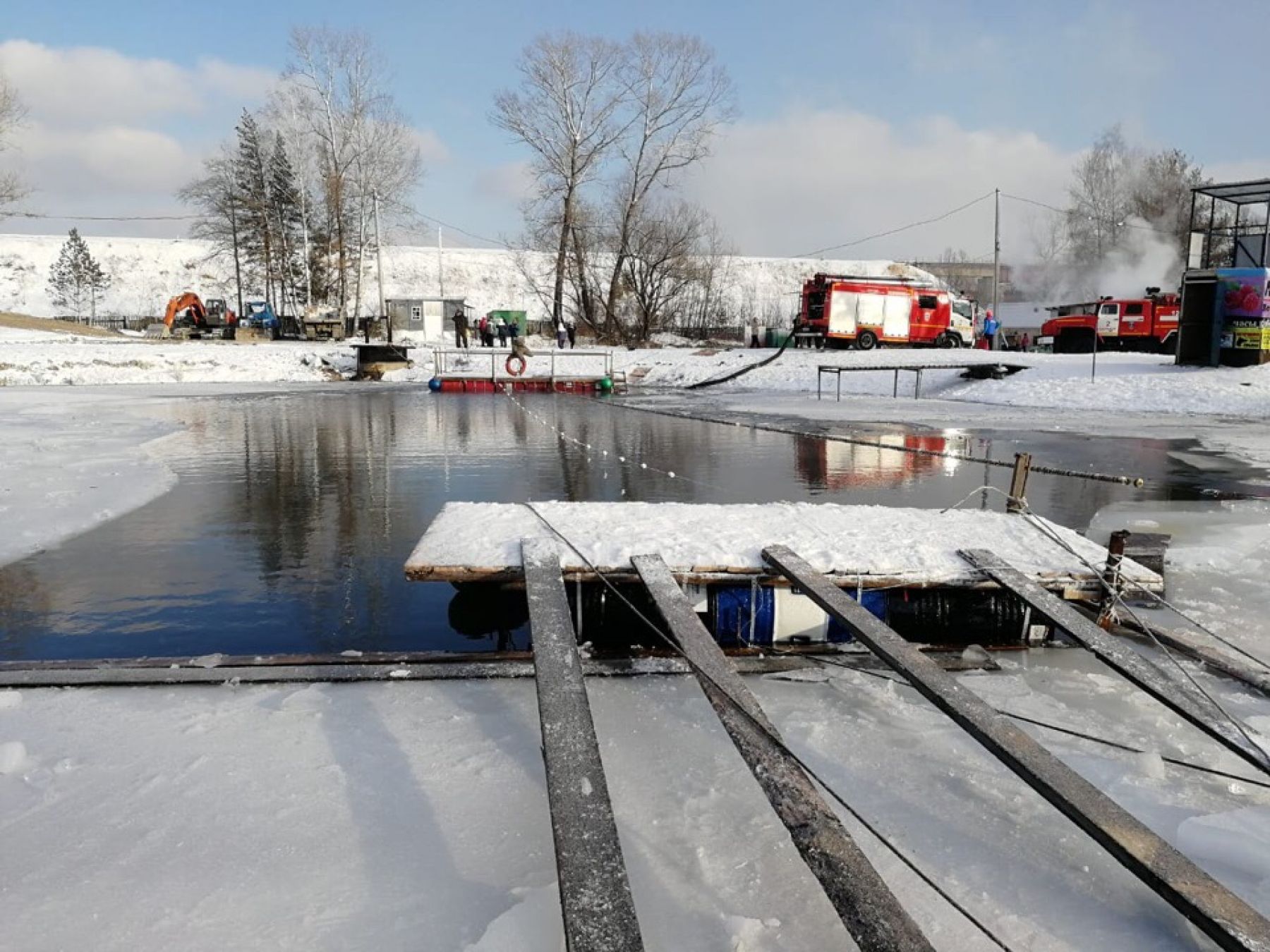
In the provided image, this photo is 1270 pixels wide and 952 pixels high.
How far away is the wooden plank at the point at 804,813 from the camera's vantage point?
2.12m

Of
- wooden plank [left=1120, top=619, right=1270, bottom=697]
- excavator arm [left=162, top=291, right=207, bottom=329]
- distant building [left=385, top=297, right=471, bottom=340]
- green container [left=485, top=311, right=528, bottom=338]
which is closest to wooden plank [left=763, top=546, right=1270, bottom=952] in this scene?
wooden plank [left=1120, top=619, right=1270, bottom=697]

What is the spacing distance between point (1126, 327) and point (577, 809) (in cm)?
3647

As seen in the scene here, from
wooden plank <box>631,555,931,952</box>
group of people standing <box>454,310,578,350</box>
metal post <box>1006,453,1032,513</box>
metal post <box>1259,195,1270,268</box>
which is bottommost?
wooden plank <box>631,555,931,952</box>

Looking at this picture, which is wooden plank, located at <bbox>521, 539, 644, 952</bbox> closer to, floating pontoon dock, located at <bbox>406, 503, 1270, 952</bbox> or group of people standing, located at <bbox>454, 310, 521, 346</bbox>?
floating pontoon dock, located at <bbox>406, 503, 1270, 952</bbox>

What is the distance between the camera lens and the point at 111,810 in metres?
2.86

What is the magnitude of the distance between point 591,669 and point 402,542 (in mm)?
3055

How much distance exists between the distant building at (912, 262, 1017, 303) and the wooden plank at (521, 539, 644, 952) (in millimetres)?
74890

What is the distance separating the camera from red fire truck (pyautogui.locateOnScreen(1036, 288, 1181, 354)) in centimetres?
3253

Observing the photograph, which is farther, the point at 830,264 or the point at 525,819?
the point at 830,264

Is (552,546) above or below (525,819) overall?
above

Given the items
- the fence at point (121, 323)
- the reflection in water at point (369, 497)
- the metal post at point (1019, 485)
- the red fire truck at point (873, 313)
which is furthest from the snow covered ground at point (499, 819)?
the fence at point (121, 323)

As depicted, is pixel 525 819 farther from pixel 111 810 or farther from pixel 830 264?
pixel 830 264

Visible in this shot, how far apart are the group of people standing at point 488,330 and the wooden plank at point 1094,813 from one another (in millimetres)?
32076

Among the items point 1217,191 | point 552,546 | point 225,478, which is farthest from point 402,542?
point 1217,191
